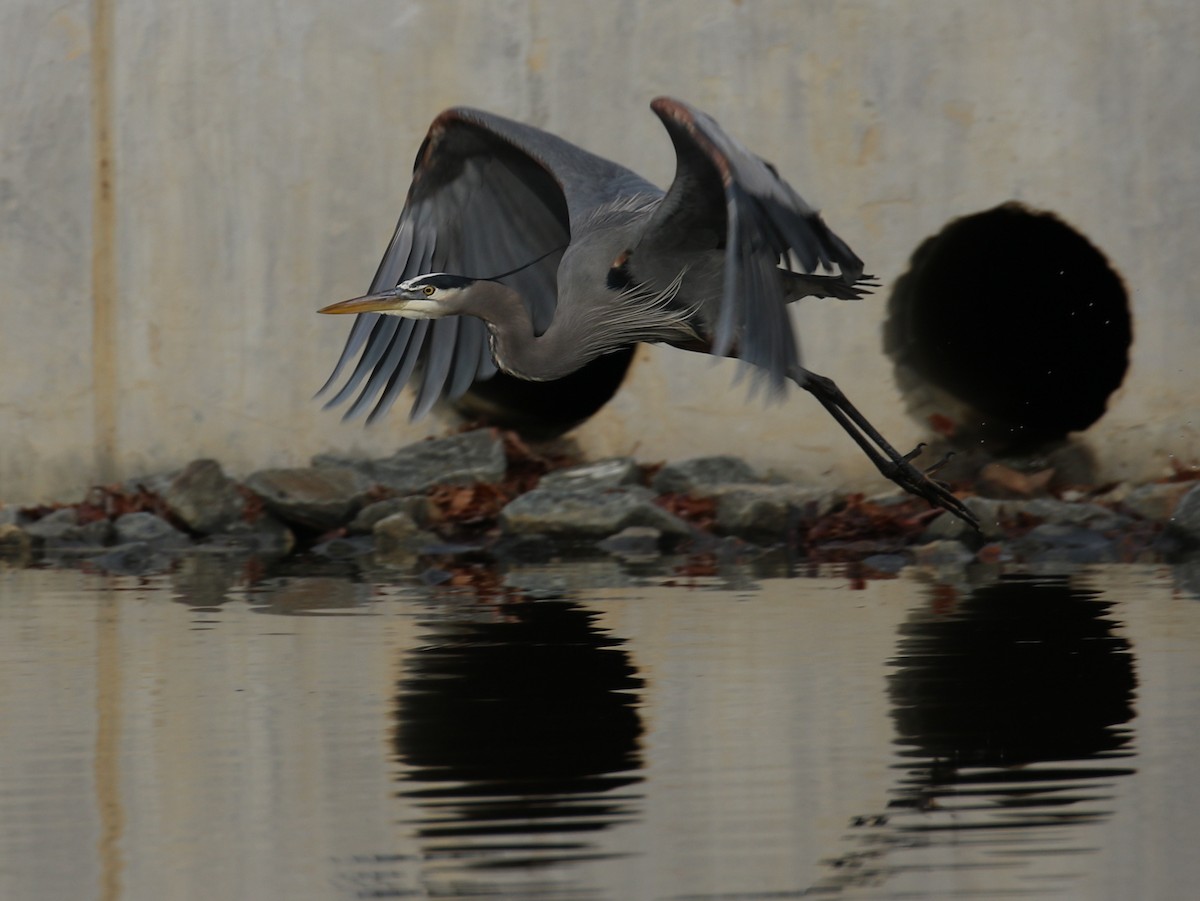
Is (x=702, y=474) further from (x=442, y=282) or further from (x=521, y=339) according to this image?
(x=442, y=282)

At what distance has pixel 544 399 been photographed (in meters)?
12.7

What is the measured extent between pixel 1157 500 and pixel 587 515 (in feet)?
8.70

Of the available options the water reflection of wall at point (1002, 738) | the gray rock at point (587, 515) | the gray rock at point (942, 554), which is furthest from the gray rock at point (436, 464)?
the water reflection of wall at point (1002, 738)

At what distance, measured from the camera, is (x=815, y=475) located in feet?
33.7

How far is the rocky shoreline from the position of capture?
921 cm

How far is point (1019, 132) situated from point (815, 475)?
196 centimetres

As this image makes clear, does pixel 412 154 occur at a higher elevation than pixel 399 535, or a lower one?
higher

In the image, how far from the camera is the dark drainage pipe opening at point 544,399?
11.5 m

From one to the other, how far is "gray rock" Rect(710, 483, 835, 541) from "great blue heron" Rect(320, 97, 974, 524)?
1553mm

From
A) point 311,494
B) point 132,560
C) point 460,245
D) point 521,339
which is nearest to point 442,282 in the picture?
point 521,339

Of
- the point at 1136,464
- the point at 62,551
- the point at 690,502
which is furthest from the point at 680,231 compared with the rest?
the point at 62,551

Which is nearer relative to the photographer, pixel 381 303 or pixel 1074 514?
pixel 381 303

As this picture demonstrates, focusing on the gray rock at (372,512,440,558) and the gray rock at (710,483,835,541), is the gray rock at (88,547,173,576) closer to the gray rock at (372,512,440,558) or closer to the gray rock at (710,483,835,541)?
the gray rock at (372,512,440,558)

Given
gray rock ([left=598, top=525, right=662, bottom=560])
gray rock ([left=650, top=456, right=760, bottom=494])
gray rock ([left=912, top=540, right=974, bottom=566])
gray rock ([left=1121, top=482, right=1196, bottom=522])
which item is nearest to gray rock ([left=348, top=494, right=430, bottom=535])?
gray rock ([left=598, top=525, right=662, bottom=560])
